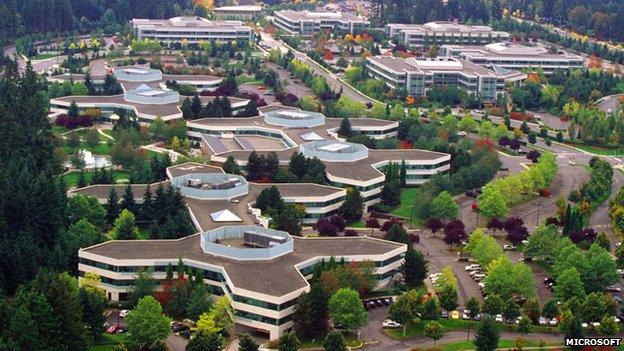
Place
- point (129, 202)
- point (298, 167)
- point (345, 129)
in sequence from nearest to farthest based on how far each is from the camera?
point (129, 202), point (298, 167), point (345, 129)

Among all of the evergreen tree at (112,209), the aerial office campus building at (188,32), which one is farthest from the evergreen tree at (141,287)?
the aerial office campus building at (188,32)

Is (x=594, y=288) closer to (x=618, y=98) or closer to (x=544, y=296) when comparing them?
(x=544, y=296)

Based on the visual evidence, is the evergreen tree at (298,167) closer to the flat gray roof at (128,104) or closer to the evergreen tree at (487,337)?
the flat gray roof at (128,104)

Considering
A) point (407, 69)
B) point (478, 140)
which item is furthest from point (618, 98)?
point (478, 140)

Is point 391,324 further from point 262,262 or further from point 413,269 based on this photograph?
point 262,262

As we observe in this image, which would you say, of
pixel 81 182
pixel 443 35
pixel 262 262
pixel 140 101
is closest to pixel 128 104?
pixel 140 101

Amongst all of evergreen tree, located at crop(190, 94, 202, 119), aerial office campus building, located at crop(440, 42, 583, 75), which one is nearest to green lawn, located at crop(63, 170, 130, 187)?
evergreen tree, located at crop(190, 94, 202, 119)
